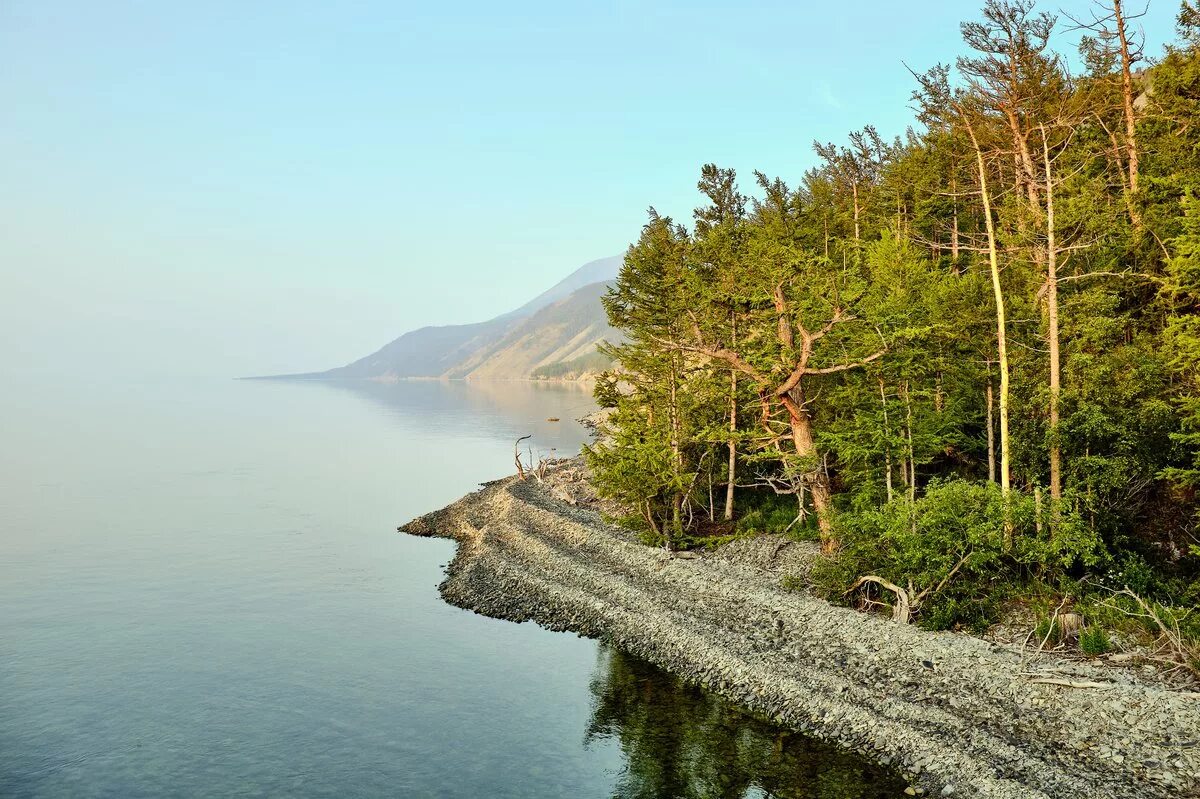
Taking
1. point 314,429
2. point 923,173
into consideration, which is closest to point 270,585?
point 923,173

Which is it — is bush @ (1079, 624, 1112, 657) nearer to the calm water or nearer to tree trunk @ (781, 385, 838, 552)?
the calm water

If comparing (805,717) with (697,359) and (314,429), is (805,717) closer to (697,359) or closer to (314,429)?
(697,359)

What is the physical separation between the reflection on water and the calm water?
0.06 metres

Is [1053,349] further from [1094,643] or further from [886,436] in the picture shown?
[1094,643]

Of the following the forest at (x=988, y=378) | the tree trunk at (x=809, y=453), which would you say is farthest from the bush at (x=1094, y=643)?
the tree trunk at (x=809, y=453)

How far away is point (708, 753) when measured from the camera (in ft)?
56.3

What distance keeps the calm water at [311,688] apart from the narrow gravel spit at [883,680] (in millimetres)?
941

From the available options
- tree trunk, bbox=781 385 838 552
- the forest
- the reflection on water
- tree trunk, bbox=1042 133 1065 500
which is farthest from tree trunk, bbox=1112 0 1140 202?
the reflection on water

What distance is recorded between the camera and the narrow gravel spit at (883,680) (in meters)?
14.0

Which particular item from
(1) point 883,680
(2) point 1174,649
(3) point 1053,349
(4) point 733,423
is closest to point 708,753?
(1) point 883,680

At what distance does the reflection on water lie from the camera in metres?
15.4

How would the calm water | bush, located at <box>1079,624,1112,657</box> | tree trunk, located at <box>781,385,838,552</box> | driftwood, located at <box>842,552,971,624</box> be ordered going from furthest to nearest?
tree trunk, located at <box>781,385,838,552</box>, driftwood, located at <box>842,552,971,624</box>, bush, located at <box>1079,624,1112,657</box>, the calm water

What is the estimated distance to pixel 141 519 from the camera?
49031 millimetres

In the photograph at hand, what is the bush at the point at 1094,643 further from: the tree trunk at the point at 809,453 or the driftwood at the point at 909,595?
the tree trunk at the point at 809,453
